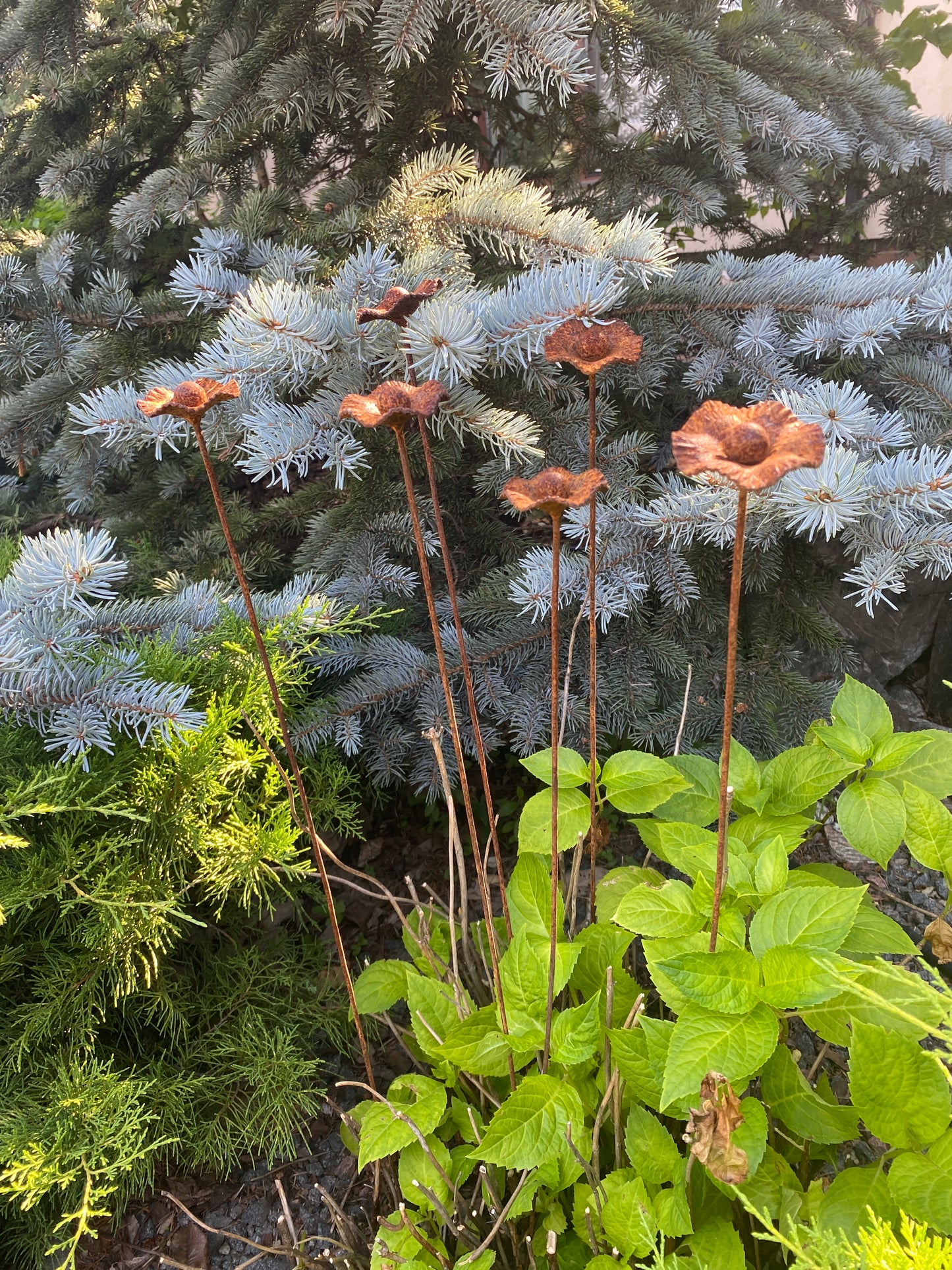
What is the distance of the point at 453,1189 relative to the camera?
0.83 m

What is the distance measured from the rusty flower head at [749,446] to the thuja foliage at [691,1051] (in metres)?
0.35

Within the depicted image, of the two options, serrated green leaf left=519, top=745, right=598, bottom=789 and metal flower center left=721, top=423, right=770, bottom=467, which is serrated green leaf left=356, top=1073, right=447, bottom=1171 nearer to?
serrated green leaf left=519, top=745, right=598, bottom=789

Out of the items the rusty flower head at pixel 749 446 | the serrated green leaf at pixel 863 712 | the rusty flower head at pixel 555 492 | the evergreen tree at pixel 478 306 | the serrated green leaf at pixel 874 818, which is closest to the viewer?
the rusty flower head at pixel 749 446

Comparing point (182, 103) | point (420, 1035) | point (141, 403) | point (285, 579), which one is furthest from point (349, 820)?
Answer: point (182, 103)

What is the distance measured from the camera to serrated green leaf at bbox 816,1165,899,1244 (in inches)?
26.5

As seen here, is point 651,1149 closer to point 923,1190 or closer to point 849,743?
point 923,1190

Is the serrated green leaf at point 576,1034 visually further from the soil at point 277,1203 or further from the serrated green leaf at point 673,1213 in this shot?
the soil at point 277,1203

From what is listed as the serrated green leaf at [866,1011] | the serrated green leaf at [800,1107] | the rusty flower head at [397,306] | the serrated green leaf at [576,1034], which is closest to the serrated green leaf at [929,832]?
the serrated green leaf at [866,1011]

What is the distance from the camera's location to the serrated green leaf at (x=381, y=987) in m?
1.01

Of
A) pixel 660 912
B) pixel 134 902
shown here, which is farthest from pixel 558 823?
pixel 134 902

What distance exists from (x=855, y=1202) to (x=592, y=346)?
0.78 metres

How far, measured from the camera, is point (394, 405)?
23.9 inches

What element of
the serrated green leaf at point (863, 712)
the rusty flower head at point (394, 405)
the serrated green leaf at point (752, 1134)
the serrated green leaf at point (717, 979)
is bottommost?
the serrated green leaf at point (752, 1134)

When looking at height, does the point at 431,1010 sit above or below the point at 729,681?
below
